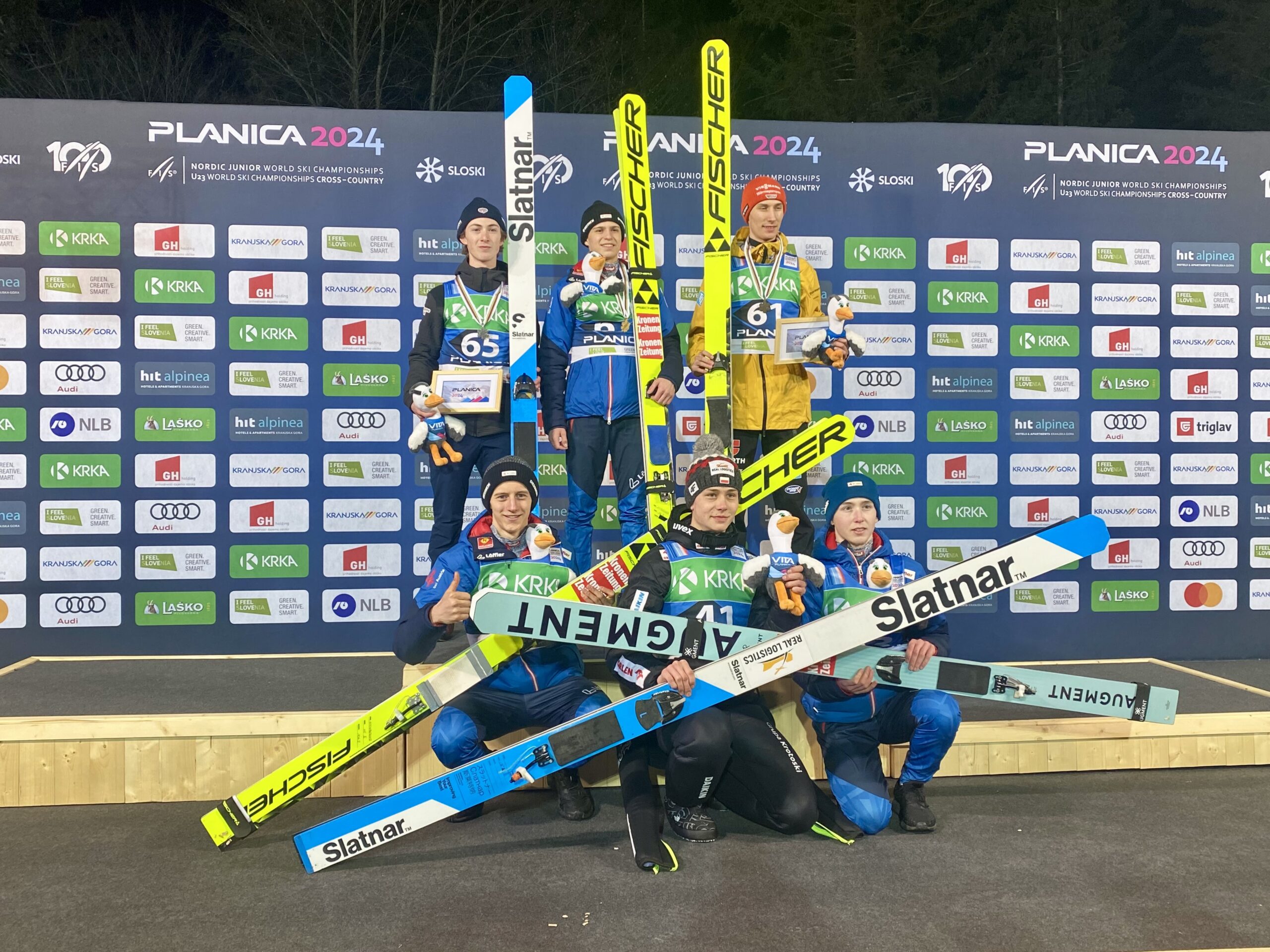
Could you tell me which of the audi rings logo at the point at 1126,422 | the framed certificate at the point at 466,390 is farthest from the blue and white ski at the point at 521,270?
the audi rings logo at the point at 1126,422

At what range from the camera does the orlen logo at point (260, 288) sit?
475 cm

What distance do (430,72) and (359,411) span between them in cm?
970

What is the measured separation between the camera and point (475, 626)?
314cm

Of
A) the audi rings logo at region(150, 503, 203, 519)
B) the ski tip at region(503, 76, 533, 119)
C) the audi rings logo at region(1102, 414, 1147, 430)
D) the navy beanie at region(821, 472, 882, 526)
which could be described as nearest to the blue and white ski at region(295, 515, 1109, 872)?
the navy beanie at region(821, 472, 882, 526)

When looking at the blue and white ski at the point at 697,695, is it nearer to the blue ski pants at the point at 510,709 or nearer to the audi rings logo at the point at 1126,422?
the blue ski pants at the point at 510,709

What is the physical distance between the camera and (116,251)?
185 inches

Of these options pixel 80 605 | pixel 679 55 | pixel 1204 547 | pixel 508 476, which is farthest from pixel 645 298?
pixel 679 55

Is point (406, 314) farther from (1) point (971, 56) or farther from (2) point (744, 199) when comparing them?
(1) point (971, 56)

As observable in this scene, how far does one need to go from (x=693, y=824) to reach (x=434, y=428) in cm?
173

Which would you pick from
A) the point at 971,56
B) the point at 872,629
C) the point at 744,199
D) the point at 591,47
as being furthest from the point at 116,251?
the point at 971,56

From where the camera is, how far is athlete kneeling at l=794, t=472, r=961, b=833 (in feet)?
10.1

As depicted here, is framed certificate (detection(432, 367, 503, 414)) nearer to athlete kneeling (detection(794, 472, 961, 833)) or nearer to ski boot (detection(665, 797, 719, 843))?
athlete kneeling (detection(794, 472, 961, 833))

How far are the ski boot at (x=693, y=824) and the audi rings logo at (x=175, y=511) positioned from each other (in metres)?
2.83

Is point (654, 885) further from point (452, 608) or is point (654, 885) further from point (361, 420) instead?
point (361, 420)
